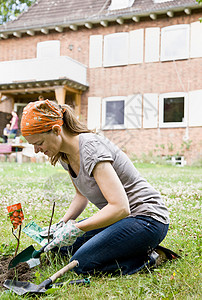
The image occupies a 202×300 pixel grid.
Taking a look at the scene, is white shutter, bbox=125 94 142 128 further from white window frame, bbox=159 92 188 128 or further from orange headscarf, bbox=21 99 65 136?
orange headscarf, bbox=21 99 65 136

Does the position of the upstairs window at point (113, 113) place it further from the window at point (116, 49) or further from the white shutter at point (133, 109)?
the window at point (116, 49)

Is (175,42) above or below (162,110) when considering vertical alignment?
above

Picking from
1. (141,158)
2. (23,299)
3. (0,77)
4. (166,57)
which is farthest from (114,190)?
(0,77)

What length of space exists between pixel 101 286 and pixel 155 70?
14407mm

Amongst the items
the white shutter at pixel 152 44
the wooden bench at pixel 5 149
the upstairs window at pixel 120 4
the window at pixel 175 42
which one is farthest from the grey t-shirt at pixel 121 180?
the upstairs window at pixel 120 4

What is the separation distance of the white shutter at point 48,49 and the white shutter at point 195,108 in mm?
6583

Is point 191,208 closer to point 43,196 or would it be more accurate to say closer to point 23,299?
point 43,196

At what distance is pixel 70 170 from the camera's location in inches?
106

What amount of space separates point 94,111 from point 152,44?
367cm

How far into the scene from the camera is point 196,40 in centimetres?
1520

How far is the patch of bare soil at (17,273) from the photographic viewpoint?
2.49 meters

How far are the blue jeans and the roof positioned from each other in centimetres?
1349

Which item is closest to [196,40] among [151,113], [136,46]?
[136,46]

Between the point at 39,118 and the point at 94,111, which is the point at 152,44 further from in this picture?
the point at 39,118
